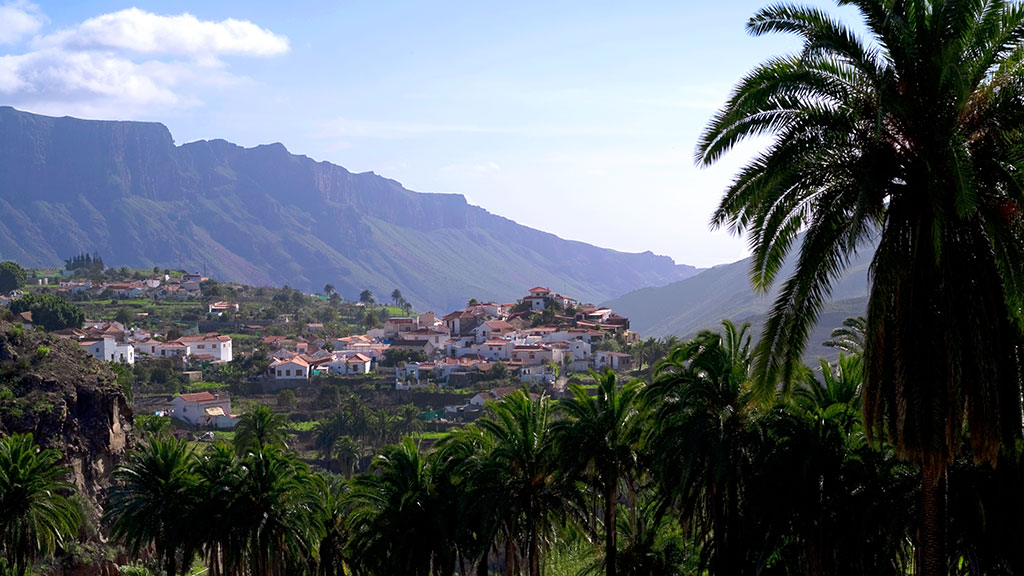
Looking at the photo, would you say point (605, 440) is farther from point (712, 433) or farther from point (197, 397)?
point (197, 397)

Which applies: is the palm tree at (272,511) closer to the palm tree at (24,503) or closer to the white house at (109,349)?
the palm tree at (24,503)

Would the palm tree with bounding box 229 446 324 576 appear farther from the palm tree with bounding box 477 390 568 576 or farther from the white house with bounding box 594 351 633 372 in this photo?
the white house with bounding box 594 351 633 372

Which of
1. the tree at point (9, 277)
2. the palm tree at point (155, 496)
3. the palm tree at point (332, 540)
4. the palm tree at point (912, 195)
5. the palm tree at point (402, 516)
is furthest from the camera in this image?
the tree at point (9, 277)

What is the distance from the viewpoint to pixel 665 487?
22.2m

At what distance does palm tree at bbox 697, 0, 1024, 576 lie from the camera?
1170 cm

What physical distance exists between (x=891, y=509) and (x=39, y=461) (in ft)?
82.4

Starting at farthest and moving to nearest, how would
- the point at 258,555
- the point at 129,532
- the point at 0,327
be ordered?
1. the point at 0,327
2. the point at 129,532
3. the point at 258,555

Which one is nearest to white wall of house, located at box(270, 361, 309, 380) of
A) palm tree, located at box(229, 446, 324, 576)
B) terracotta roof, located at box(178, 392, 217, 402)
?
terracotta roof, located at box(178, 392, 217, 402)

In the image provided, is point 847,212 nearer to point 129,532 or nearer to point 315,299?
point 129,532

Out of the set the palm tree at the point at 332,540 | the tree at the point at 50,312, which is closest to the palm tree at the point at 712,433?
the palm tree at the point at 332,540

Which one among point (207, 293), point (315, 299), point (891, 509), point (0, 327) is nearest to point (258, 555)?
point (891, 509)

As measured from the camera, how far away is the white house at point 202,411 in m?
92.8

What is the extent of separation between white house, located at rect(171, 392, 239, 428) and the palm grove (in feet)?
200

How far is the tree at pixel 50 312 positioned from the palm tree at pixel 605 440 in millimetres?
102476
